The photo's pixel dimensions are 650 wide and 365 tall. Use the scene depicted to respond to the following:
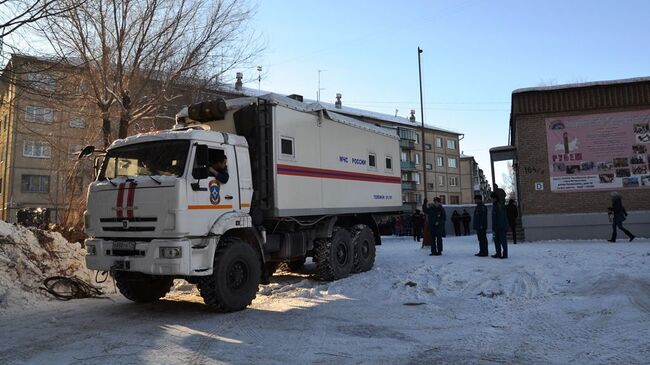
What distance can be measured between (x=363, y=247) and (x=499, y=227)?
130 inches

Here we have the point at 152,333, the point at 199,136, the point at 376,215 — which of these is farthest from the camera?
the point at 376,215

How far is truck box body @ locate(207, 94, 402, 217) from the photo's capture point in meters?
8.66

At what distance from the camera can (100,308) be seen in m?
8.23

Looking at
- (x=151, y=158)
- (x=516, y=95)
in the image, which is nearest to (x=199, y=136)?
(x=151, y=158)

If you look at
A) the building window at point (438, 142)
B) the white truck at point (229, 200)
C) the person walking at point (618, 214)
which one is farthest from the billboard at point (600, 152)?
the building window at point (438, 142)

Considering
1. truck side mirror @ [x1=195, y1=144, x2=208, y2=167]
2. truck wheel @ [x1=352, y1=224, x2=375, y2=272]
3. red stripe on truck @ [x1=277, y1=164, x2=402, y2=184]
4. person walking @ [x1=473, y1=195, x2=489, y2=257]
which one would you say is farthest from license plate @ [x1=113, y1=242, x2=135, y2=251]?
person walking @ [x1=473, y1=195, x2=489, y2=257]

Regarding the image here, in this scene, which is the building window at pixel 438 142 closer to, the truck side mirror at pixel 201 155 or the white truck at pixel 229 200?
the white truck at pixel 229 200

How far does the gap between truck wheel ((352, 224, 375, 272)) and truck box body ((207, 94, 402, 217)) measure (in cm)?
53

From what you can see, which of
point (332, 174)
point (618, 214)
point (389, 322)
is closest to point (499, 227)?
point (332, 174)

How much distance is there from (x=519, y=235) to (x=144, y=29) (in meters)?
14.9

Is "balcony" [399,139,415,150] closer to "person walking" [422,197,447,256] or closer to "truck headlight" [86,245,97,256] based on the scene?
"person walking" [422,197,447,256]

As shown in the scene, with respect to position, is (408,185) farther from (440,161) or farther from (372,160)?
(372,160)

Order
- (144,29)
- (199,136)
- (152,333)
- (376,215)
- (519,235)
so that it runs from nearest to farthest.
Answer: (152,333)
(199,136)
(376,215)
(144,29)
(519,235)

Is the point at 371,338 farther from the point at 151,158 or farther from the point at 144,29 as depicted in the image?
the point at 144,29
